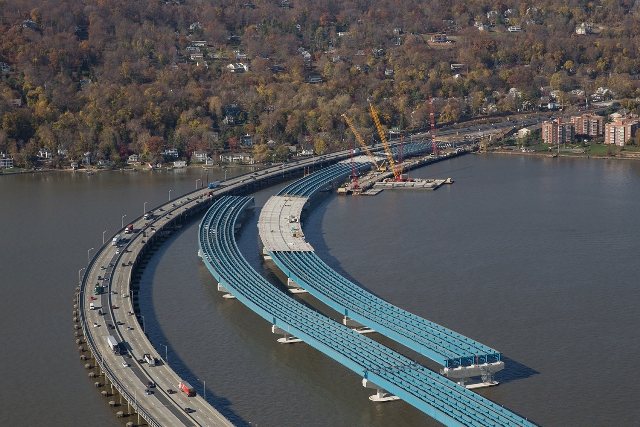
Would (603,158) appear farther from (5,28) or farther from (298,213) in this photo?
(5,28)

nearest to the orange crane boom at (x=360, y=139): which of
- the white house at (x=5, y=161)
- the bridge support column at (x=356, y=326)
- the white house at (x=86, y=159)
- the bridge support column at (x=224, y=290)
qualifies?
the white house at (x=86, y=159)

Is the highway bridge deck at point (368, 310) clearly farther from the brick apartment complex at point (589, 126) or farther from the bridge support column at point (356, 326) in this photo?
the brick apartment complex at point (589, 126)

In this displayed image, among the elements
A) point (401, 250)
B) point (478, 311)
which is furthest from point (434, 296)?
point (401, 250)

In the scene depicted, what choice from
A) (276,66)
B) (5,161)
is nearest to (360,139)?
(5,161)

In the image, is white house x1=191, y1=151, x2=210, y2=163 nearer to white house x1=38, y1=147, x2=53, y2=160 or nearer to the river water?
the river water

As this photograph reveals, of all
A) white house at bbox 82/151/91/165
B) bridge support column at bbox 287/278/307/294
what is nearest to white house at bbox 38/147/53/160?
white house at bbox 82/151/91/165

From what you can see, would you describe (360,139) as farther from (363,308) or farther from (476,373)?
(476,373)
